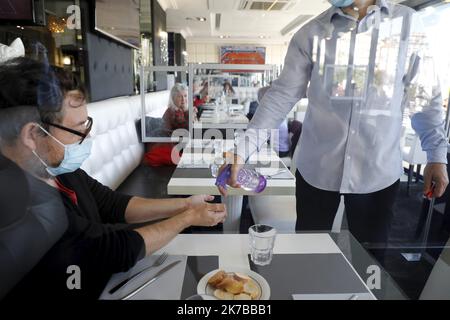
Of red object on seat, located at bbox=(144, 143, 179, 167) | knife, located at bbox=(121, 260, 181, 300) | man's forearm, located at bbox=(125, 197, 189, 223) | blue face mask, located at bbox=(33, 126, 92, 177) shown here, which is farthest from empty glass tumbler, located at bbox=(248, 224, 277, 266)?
red object on seat, located at bbox=(144, 143, 179, 167)

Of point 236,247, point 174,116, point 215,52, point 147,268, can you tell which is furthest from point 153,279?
point 174,116

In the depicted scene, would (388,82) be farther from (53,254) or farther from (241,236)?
(53,254)

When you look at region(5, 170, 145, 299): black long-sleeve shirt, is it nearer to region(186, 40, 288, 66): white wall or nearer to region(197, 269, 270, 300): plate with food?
region(197, 269, 270, 300): plate with food

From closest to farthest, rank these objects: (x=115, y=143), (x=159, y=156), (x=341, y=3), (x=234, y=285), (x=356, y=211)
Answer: (x=234, y=285)
(x=341, y=3)
(x=356, y=211)
(x=115, y=143)
(x=159, y=156)

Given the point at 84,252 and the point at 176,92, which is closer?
the point at 84,252

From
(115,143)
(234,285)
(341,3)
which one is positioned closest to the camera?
(234,285)

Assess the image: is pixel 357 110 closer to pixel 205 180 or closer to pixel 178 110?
pixel 205 180

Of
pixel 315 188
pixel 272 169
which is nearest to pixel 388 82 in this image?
pixel 315 188

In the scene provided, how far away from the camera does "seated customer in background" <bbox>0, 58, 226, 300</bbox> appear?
35 centimetres

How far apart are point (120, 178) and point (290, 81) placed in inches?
24.6

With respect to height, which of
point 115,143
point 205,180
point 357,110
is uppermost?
point 357,110

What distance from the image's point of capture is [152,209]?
821 millimetres

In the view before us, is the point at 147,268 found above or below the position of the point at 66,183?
below

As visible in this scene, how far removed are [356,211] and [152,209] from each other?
1.69 ft
